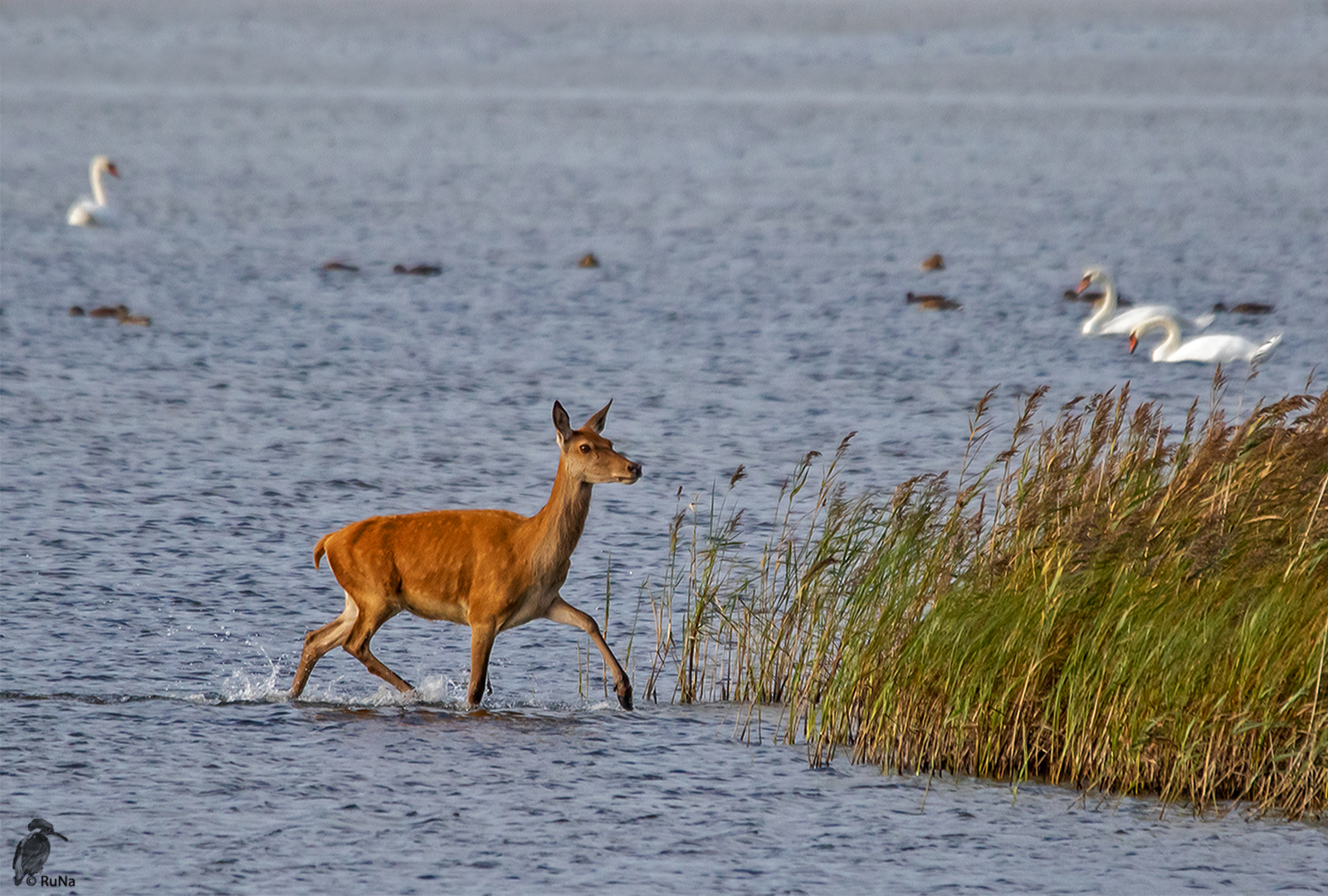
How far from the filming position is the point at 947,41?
5999 inches

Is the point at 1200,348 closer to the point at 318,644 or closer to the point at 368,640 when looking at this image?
the point at 368,640

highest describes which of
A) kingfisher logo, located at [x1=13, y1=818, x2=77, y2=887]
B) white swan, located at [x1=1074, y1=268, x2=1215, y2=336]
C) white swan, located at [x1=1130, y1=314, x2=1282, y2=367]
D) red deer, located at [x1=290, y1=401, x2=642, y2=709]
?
white swan, located at [x1=1074, y1=268, x2=1215, y2=336]

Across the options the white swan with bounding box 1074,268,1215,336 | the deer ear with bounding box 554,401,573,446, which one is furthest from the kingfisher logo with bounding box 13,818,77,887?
the white swan with bounding box 1074,268,1215,336

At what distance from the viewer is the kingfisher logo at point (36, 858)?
357 inches

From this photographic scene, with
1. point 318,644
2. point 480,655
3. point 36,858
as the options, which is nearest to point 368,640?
point 318,644

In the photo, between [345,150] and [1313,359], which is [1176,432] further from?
[345,150]

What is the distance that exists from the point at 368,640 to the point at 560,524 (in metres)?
1.39

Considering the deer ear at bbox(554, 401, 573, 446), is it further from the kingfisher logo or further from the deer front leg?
the kingfisher logo

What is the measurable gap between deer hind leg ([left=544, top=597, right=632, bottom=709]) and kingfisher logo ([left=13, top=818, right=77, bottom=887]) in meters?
3.36

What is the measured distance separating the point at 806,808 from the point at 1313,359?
18298mm

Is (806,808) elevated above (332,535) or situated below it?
below

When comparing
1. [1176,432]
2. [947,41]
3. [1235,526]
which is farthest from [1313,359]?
[947,41]

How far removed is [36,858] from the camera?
926 centimetres

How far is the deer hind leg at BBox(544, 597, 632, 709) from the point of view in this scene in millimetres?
11844
